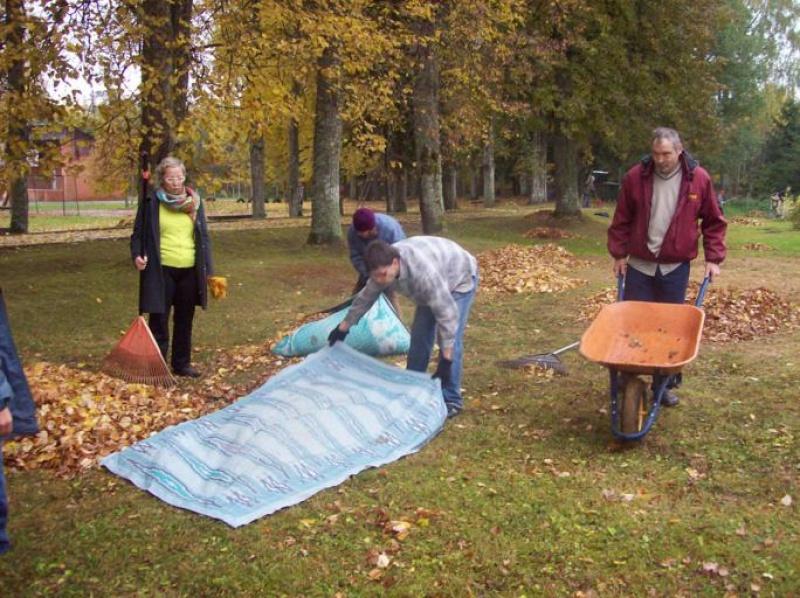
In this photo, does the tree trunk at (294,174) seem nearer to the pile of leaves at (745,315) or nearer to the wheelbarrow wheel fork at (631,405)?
the pile of leaves at (745,315)

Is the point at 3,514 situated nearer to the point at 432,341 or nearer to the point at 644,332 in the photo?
the point at 432,341

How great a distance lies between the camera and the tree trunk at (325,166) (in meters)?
15.4

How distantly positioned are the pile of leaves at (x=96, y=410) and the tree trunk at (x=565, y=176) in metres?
17.5

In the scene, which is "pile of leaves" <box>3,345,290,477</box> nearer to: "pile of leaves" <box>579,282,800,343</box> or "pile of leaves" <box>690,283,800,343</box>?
"pile of leaves" <box>579,282,800,343</box>

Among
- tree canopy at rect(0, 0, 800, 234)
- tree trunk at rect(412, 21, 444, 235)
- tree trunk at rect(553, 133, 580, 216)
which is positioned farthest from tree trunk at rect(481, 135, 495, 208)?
tree trunk at rect(412, 21, 444, 235)

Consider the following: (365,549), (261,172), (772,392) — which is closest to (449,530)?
(365,549)

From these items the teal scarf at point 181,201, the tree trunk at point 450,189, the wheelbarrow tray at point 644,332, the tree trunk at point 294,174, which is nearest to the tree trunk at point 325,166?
the teal scarf at point 181,201

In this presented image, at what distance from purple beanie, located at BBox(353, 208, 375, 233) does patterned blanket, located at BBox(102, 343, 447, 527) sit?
1.07 meters

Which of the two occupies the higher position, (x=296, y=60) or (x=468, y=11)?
(x=468, y=11)

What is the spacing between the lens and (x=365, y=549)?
3766mm

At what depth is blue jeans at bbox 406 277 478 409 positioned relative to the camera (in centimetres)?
554

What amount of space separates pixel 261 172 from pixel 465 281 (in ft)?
80.4

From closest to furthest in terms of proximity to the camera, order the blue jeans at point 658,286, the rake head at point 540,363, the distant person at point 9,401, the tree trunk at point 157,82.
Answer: the distant person at point 9,401 → the blue jeans at point 658,286 → the rake head at point 540,363 → the tree trunk at point 157,82

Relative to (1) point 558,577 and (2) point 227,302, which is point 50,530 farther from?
(2) point 227,302
